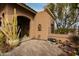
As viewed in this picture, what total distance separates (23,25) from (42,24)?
0.68 feet

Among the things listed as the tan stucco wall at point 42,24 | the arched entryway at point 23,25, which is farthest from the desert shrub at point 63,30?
the arched entryway at point 23,25

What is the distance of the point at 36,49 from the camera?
3.28m

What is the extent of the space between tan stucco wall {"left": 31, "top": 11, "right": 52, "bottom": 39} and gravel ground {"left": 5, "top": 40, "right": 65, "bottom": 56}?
0.08 metres

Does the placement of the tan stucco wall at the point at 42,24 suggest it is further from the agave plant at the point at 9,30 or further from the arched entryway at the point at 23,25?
the agave plant at the point at 9,30

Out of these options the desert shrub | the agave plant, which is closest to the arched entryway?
the agave plant

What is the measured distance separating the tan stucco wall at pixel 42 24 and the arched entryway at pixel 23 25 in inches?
2.3

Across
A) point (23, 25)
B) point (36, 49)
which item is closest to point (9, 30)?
point (23, 25)

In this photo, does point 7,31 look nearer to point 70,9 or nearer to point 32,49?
point 32,49

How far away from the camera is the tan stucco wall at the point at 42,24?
329 centimetres

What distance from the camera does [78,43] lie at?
3270 millimetres

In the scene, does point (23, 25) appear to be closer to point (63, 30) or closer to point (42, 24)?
point (42, 24)

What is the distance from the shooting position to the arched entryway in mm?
3262

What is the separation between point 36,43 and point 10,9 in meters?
0.46

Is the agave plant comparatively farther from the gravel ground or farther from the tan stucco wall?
the tan stucco wall
